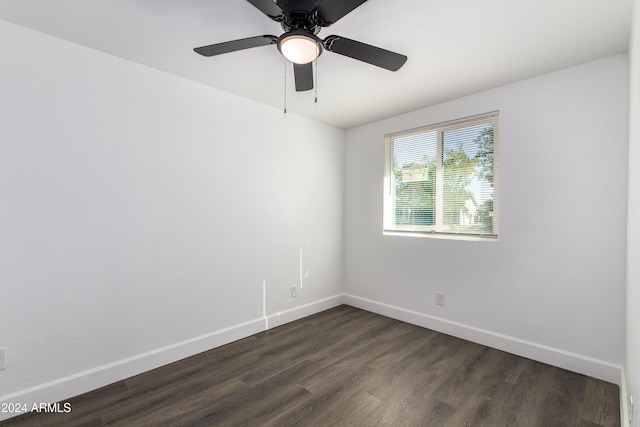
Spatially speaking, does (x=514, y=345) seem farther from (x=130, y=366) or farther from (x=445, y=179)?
(x=130, y=366)

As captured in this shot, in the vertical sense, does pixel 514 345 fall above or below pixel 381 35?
below

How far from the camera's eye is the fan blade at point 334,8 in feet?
4.50

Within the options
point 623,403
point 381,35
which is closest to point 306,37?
point 381,35

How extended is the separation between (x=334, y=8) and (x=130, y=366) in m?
2.85

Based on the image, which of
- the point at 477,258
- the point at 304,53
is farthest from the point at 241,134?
the point at 477,258

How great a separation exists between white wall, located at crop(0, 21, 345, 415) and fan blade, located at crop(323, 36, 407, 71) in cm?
159

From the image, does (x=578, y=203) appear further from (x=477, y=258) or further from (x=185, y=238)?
(x=185, y=238)

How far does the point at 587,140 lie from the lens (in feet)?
7.59

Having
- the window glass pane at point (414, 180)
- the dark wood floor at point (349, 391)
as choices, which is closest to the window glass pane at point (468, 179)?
the window glass pane at point (414, 180)

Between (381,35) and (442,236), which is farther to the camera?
(442,236)

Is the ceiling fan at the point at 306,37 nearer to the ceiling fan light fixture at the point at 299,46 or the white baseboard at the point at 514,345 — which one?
the ceiling fan light fixture at the point at 299,46

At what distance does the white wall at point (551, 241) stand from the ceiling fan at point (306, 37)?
5.35ft

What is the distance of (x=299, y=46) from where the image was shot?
5.06 ft

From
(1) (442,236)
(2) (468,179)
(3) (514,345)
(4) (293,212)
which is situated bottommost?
(3) (514,345)
